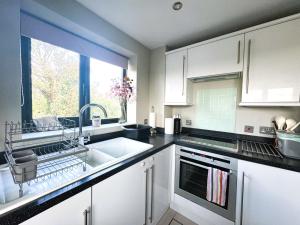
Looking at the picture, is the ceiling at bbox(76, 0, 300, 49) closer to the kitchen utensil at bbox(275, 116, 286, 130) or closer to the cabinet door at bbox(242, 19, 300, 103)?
the cabinet door at bbox(242, 19, 300, 103)

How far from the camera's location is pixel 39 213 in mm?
575

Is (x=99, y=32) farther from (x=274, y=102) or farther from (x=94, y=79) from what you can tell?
(x=274, y=102)

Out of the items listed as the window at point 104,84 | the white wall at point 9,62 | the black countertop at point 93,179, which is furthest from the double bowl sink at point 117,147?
the white wall at point 9,62

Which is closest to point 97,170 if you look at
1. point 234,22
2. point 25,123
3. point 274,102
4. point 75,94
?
point 25,123

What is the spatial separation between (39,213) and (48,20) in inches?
54.9

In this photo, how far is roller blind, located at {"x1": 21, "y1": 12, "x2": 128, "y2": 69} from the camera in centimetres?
104

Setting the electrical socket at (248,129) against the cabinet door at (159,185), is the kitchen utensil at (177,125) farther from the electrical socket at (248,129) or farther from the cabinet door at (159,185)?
the electrical socket at (248,129)

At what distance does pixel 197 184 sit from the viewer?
1459 mm

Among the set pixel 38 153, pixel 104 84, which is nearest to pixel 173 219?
pixel 38 153

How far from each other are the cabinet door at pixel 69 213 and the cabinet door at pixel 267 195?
1227 millimetres

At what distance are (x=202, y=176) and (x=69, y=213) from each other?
3.97 ft

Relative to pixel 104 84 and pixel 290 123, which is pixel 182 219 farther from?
pixel 104 84

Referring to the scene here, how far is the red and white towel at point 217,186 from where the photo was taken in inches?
49.6

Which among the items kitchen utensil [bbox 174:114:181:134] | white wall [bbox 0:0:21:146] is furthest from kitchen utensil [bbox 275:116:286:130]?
white wall [bbox 0:0:21:146]
